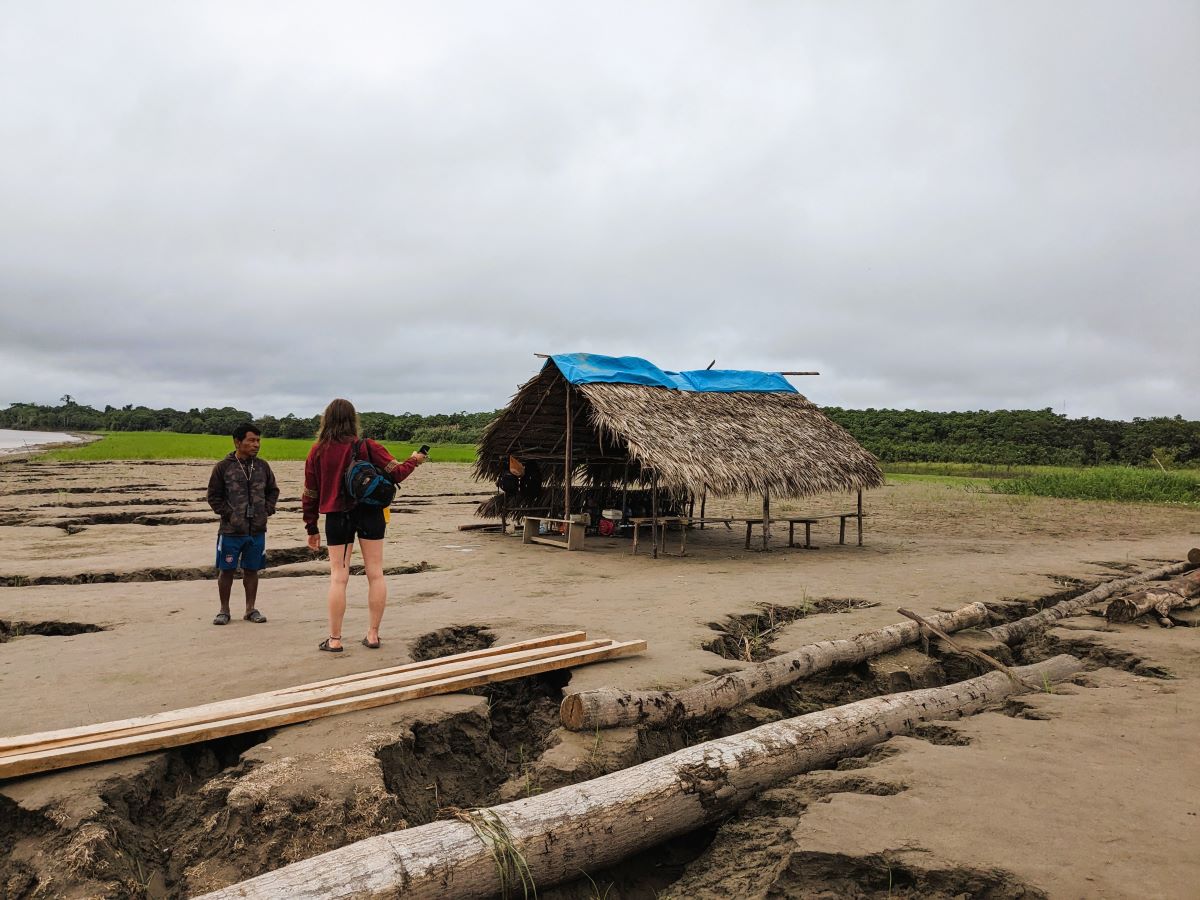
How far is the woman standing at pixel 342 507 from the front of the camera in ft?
16.8

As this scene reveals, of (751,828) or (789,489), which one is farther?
(789,489)

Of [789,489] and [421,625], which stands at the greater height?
[789,489]

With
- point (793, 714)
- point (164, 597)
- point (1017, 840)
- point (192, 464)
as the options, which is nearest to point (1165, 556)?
point (793, 714)

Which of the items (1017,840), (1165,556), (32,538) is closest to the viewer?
(1017,840)

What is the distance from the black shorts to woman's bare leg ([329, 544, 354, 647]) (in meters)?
0.07

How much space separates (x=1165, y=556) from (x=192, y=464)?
29.5 meters

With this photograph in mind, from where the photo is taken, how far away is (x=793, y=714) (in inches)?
195

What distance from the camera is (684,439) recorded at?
11.0 metres

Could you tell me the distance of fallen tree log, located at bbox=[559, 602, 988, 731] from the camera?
412cm

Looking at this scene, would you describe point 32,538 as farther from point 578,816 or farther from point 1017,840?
point 1017,840

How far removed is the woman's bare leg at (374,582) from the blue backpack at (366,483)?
11.8 inches

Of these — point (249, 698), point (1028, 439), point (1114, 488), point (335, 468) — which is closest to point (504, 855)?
point (249, 698)

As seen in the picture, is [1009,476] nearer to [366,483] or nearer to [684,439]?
[684,439]

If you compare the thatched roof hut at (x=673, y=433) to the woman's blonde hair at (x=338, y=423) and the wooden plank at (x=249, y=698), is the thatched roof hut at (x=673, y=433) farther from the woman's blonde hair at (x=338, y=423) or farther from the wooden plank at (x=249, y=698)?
the woman's blonde hair at (x=338, y=423)
